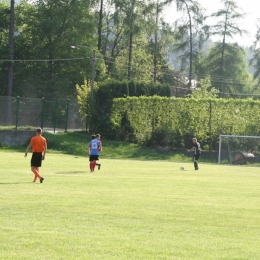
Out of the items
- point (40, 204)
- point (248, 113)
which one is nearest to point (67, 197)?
point (40, 204)

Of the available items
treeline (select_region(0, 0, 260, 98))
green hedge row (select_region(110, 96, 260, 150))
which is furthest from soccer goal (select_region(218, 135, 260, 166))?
treeline (select_region(0, 0, 260, 98))

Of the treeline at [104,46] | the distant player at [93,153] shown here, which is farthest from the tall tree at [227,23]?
the distant player at [93,153]

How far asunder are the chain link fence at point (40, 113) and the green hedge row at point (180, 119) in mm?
4105

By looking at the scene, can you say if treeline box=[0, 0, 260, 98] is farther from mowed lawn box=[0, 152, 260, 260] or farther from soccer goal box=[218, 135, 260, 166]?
mowed lawn box=[0, 152, 260, 260]

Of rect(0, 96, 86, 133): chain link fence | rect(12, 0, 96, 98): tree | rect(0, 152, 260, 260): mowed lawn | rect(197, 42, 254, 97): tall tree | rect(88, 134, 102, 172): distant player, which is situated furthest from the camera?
rect(197, 42, 254, 97): tall tree

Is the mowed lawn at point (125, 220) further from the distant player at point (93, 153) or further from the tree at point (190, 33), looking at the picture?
the tree at point (190, 33)

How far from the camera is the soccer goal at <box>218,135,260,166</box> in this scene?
164ft

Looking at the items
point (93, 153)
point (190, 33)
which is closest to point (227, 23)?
point (190, 33)

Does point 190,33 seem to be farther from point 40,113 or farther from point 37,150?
point 37,150

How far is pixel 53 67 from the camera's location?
7288cm

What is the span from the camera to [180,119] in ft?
185

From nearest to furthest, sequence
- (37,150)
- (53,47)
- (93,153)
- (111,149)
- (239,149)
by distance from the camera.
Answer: (37,150) < (93,153) < (239,149) < (111,149) < (53,47)

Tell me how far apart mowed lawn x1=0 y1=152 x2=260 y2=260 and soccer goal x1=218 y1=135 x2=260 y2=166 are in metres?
25.7

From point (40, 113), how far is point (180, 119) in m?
11.4
